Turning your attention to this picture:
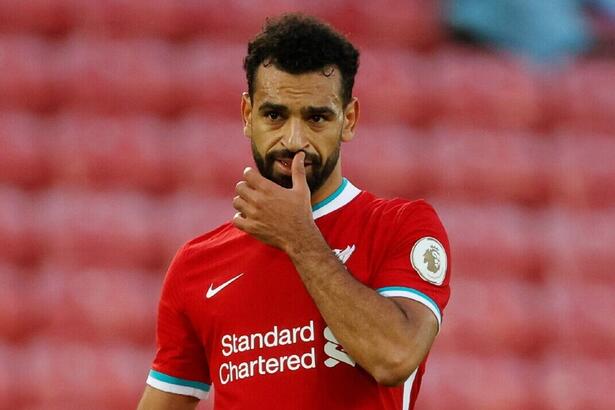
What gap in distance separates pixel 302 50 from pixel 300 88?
0.07 m

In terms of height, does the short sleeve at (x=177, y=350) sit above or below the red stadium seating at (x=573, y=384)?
above

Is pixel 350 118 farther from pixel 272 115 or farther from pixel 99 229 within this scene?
pixel 99 229

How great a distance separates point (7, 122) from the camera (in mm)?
5305

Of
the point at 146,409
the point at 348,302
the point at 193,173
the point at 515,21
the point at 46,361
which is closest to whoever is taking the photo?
the point at 348,302

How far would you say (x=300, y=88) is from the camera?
211 centimetres

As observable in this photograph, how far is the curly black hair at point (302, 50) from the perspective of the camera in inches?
84.1

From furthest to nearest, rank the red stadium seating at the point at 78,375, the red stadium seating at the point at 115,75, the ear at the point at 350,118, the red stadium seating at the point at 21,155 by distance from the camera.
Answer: the red stadium seating at the point at 115,75 → the red stadium seating at the point at 21,155 → the red stadium seating at the point at 78,375 → the ear at the point at 350,118

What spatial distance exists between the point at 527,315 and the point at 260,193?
3561mm

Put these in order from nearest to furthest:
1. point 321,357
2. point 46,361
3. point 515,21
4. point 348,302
Answer: point 348,302, point 321,357, point 46,361, point 515,21

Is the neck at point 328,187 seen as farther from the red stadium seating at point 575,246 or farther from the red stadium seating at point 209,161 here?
the red stadium seating at point 575,246

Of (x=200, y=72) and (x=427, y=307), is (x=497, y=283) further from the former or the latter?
(x=427, y=307)

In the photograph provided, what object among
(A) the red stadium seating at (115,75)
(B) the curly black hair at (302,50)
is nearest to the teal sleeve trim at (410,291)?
(B) the curly black hair at (302,50)

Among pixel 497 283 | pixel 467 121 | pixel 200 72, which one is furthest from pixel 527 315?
pixel 200 72

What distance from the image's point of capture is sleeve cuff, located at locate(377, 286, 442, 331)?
2.06 meters
